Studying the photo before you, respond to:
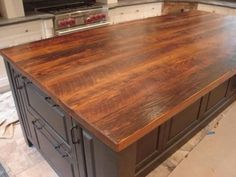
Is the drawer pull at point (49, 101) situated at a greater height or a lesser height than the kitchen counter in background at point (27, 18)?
lesser

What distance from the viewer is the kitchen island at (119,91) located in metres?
0.92

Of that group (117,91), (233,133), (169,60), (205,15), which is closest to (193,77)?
(169,60)

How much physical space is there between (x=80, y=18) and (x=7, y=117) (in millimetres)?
1758

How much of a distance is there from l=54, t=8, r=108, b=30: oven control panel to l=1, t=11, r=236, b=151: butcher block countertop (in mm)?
1315

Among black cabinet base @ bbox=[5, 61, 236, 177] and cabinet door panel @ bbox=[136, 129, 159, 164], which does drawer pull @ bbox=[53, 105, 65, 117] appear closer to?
black cabinet base @ bbox=[5, 61, 236, 177]

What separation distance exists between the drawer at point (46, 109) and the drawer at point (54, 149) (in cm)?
7

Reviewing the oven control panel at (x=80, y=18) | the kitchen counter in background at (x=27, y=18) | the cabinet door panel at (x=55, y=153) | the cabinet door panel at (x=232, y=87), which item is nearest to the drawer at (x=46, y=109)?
the cabinet door panel at (x=55, y=153)

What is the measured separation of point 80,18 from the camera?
10.9 feet

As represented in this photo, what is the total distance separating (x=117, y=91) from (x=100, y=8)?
2.78 meters

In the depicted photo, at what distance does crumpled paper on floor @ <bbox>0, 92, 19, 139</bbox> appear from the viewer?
2.19m

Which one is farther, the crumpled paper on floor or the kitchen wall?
the kitchen wall

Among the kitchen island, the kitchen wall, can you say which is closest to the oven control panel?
the kitchen wall

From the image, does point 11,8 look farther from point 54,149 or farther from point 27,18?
point 54,149

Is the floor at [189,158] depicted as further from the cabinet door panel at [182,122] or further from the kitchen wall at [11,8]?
the kitchen wall at [11,8]
